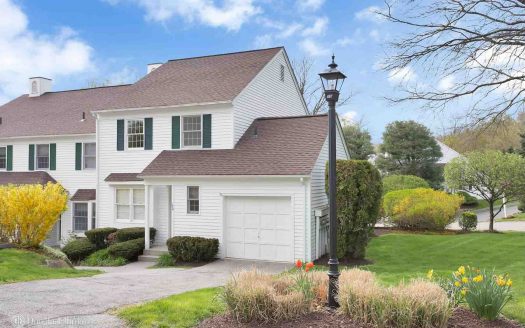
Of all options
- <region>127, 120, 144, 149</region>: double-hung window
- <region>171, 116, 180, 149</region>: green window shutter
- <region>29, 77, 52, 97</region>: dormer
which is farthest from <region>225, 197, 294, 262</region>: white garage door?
<region>29, 77, 52, 97</region>: dormer

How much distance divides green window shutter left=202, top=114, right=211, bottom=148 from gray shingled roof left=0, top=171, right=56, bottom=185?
9535 mm

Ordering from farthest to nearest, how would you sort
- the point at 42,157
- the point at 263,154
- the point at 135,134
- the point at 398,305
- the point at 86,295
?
1. the point at 42,157
2. the point at 135,134
3. the point at 263,154
4. the point at 86,295
5. the point at 398,305

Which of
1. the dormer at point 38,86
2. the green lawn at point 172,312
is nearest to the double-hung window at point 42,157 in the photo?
the dormer at point 38,86

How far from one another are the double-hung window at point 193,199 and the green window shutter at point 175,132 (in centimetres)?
226

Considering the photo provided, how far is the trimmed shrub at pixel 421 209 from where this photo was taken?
2470cm

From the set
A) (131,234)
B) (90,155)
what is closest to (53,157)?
(90,155)

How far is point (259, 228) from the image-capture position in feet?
53.7

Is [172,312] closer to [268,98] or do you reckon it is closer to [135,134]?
[135,134]

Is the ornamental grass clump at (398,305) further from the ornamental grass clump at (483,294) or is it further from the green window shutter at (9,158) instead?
the green window shutter at (9,158)

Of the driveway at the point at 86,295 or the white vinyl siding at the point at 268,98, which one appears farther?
the white vinyl siding at the point at 268,98

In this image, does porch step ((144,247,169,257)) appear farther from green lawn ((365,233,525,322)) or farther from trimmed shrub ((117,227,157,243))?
green lawn ((365,233,525,322))

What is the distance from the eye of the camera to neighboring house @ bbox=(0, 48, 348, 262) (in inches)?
634

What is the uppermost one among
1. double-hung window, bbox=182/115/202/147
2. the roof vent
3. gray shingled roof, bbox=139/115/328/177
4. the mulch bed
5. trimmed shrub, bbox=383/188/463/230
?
the roof vent

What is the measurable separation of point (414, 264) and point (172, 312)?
10.1m
